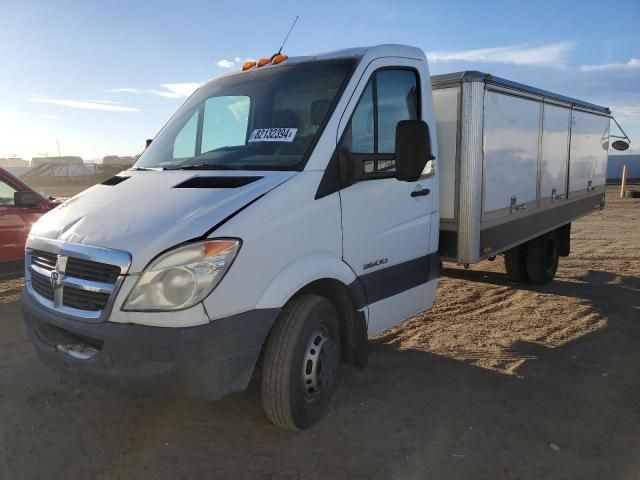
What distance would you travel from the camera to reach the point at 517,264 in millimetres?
7551

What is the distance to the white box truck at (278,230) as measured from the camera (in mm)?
2809

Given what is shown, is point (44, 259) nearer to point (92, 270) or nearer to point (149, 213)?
point (92, 270)

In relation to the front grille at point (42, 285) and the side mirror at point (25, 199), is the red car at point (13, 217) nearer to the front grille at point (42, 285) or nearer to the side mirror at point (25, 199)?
the side mirror at point (25, 199)

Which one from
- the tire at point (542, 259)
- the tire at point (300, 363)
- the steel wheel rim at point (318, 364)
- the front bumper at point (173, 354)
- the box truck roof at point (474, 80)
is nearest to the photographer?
the front bumper at point (173, 354)

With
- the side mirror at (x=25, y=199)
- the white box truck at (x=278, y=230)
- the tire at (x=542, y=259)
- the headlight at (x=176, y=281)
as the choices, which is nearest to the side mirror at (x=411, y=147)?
the white box truck at (x=278, y=230)

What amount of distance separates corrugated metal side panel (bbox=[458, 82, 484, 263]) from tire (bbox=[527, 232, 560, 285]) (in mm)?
3019

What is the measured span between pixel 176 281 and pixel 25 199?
441 centimetres

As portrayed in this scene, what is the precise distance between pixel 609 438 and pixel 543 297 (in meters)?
3.77

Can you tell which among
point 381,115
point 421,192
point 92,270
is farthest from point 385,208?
point 92,270

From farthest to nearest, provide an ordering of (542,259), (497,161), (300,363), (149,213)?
(542,259), (497,161), (300,363), (149,213)

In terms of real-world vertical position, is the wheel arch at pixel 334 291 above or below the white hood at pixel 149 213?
below

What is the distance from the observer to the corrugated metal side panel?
4535 millimetres

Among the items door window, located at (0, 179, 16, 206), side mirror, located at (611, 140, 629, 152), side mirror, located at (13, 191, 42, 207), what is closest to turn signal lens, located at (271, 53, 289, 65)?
side mirror, located at (13, 191, 42, 207)

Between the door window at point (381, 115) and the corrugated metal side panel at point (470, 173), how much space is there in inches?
22.6
